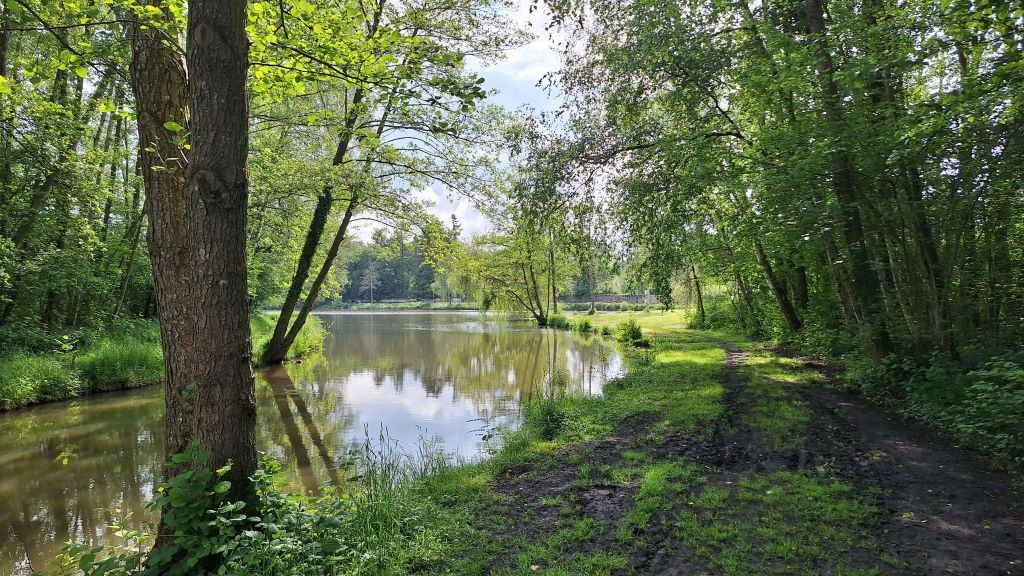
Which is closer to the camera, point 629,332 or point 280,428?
point 280,428

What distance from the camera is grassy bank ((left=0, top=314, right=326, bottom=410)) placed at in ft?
34.2

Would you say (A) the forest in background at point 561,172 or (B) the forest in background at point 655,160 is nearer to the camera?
(A) the forest in background at point 561,172

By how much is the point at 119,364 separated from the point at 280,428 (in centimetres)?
645

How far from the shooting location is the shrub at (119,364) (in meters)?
12.2

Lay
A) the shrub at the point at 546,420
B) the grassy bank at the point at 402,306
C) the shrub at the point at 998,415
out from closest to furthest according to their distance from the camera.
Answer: the shrub at the point at 998,415
the shrub at the point at 546,420
the grassy bank at the point at 402,306

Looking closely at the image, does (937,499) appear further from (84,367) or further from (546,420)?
(84,367)

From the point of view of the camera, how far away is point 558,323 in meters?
33.6

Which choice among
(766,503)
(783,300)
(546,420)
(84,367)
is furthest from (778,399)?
(84,367)

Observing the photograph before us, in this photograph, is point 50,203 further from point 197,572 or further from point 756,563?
point 756,563

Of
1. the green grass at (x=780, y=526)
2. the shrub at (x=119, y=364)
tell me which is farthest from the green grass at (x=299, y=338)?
the green grass at (x=780, y=526)

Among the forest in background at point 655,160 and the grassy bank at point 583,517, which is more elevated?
the forest in background at point 655,160

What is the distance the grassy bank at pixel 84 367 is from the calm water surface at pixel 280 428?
16.1 inches

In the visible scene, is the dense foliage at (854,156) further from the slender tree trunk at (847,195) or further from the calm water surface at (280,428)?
the calm water surface at (280,428)

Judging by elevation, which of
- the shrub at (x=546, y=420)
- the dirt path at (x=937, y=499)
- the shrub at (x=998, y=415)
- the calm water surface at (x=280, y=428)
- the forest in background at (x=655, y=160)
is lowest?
the calm water surface at (x=280, y=428)
